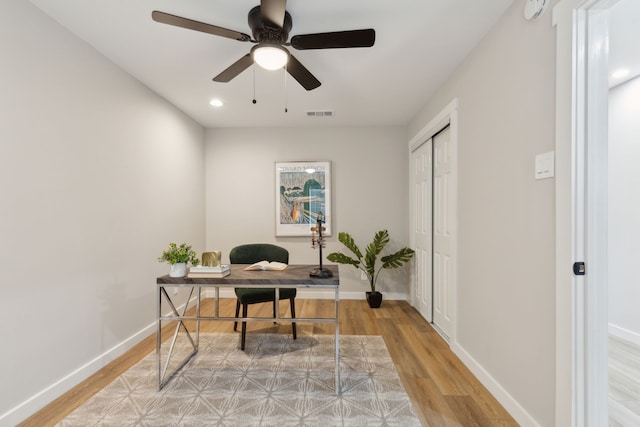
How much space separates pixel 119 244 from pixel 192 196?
1.43 meters

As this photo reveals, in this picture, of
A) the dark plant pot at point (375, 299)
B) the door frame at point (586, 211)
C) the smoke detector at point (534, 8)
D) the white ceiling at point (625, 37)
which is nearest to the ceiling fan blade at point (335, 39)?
the smoke detector at point (534, 8)

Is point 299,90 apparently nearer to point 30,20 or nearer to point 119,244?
point 30,20

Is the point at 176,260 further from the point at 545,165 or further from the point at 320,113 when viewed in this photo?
the point at 320,113

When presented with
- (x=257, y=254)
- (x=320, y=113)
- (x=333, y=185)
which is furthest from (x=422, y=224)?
(x=257, y=254)

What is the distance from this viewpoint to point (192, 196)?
3842 mm

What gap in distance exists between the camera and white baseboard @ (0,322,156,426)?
5.40ft

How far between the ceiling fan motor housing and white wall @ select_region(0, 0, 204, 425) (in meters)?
1.37

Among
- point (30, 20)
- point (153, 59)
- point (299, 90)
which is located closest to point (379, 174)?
point (299, 90)

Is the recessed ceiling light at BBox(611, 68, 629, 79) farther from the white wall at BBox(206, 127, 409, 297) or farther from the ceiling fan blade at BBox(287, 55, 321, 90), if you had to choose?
the ceiling fan blade at BBox(287, 55, 321, 90)

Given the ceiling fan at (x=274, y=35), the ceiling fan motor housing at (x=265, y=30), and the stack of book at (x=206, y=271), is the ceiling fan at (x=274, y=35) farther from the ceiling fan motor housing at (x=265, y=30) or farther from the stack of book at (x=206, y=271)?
the stack of book at (x=206, y=271)

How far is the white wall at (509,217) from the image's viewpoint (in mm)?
1496

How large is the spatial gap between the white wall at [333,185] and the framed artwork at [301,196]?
0.10m

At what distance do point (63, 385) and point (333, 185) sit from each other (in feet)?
10.9

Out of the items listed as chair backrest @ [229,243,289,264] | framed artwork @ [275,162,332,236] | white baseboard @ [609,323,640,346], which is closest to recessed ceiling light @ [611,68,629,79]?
white baseboard @ [609,323,640,346]
